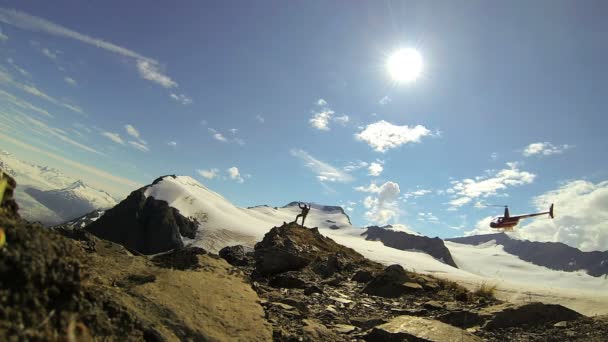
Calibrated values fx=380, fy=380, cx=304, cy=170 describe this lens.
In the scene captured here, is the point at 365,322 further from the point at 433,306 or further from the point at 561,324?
the point at 561,324

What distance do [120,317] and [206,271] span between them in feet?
13.6

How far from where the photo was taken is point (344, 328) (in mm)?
7938

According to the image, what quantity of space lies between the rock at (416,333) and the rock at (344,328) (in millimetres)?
518

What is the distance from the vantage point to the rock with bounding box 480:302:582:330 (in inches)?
347

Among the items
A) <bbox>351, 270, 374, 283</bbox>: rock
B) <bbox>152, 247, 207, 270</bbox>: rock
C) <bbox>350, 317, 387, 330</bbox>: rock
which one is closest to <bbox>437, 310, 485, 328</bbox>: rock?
<bbox>350, 317, 387, 330</bbox>: rock

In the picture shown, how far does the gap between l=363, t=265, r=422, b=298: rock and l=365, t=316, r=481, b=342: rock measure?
4.97 m

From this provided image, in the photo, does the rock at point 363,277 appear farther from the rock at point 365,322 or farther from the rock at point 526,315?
the rock at point 365,322

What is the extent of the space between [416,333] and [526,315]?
3.65m

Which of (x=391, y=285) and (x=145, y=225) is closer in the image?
(x=391, y=285)

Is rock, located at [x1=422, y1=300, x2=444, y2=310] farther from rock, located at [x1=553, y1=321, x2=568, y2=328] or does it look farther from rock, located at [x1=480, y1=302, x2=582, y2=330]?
rock, located at [x1=553, y1=321, x2=568, y2=328]

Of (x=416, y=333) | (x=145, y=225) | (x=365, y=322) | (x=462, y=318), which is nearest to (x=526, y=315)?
(x=462, y=318)

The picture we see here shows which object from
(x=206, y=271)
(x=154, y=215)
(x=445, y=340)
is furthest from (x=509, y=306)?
(x=154, y=215)

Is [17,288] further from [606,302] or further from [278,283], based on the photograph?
[606,302]

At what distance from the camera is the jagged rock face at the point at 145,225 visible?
76.8 meters
